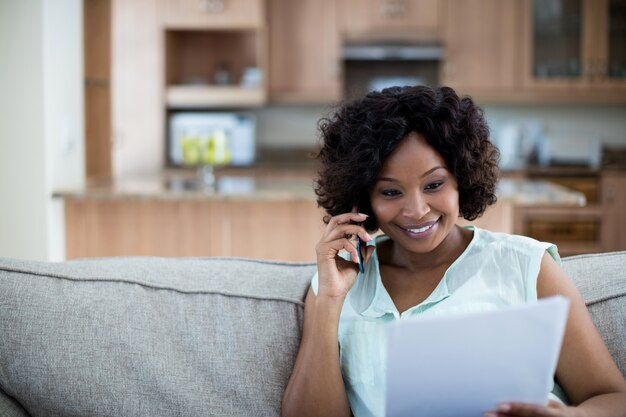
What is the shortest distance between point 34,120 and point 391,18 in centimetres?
297

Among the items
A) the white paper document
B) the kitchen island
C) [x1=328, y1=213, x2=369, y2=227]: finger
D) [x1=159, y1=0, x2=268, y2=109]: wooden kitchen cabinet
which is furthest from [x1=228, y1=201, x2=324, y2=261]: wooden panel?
the white paper document

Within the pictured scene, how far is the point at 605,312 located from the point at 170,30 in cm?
445

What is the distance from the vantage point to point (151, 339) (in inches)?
59.5

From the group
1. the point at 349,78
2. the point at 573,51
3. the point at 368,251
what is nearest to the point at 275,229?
the point at 368,251

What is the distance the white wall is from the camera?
2.98 m

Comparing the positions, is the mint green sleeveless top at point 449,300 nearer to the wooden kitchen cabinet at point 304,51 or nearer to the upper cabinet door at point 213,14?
the upper cabinet door at point 213,14

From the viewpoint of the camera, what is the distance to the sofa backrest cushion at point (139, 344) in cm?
147

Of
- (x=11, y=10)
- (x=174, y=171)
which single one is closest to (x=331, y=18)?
(x=174, y=171)

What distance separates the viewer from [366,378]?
1.45 meters

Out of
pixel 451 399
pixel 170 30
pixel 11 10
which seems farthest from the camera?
pixel 170 30

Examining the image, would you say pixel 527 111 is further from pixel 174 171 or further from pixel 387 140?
pixel 387 140

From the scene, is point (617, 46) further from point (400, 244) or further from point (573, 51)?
point (400, 244)

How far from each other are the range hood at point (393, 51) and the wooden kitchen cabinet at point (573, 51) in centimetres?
63

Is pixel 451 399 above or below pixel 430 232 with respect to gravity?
below
